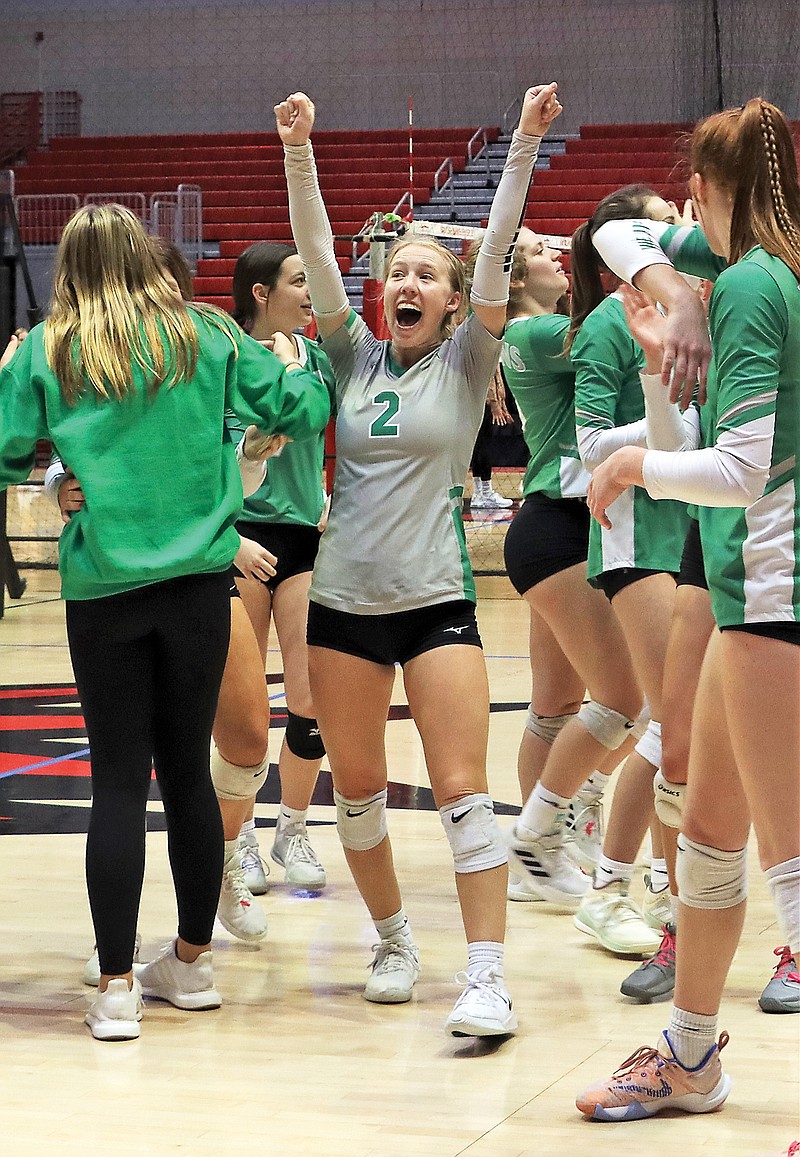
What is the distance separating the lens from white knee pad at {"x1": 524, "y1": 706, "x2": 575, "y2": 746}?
389 cm

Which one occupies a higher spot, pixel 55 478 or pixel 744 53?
pixel 744 53

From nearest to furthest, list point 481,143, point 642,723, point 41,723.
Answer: point 642,723 < point 41,723 < point 481,143

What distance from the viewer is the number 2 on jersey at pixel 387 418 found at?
2900 mm

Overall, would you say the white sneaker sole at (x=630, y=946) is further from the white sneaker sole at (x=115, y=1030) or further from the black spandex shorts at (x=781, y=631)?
the black spandex shorts at (x=781, y=631)

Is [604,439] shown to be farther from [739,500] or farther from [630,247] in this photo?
[739,500]

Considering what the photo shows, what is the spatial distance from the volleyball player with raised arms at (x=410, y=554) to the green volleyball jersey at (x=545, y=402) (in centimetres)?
49

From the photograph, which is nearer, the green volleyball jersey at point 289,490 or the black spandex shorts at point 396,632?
the black spandex shorts at point 396,632

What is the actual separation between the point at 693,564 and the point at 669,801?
51 centimetres

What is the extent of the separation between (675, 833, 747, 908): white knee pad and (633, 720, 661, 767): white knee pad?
95cm

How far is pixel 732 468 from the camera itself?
6.70 ft

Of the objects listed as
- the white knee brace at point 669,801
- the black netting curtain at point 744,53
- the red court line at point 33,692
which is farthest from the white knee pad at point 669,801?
the black netting curtain at point 744,53

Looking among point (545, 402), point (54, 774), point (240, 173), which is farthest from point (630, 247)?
point (240, 173)

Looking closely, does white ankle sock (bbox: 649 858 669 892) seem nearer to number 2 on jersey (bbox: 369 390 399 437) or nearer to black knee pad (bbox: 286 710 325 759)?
black knee pad (bbox: 286 710 325 759)

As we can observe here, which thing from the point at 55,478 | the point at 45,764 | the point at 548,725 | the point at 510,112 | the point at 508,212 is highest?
the point at 510,112
